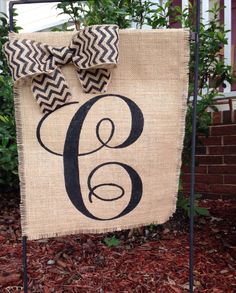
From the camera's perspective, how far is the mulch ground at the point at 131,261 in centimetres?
175

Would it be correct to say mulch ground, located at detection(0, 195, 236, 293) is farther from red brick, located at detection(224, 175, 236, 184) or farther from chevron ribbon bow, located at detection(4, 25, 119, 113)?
chevron ribbon bow, located at detection(4, 25, 119, 113)

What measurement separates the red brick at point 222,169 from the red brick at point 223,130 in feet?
0.92

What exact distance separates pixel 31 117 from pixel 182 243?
3.91 feet

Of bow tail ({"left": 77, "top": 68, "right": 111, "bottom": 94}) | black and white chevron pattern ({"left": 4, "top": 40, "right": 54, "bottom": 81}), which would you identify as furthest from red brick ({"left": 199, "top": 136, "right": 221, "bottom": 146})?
black and white chevron pattern ({"left": 4, "top": 40, "right": 54, "bottom": 81})

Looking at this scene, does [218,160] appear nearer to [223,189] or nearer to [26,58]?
[223,189]

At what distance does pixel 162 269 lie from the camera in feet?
6.09

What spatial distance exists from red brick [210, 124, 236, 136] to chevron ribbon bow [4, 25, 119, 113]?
175 centimetres

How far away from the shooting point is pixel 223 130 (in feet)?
9.87

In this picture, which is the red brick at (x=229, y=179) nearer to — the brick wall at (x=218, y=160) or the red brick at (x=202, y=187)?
the brick wall at (x=218, y=160)

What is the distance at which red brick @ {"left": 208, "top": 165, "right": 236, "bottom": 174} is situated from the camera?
298cm

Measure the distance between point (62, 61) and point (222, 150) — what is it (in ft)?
6.33

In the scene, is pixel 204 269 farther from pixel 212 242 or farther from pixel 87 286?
pixel 87 286

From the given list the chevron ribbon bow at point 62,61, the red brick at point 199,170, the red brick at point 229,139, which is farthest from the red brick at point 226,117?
the chevron ribbon bow at point 62,61

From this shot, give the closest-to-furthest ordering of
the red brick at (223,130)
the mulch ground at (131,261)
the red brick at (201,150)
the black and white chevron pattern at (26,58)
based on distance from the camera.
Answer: the black and white chevron pattern at (26,58) → the mulch ground at (131,261) → the red brick at (223,130) → the red brick at (201,150)
